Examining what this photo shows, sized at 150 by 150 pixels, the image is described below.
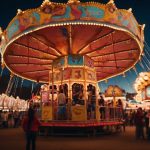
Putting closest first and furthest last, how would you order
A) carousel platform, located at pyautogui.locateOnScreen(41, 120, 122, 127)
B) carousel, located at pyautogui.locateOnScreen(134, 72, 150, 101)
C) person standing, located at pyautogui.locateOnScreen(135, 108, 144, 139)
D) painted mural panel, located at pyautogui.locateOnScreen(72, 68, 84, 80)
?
1. person standing, located at pyautogui.locateOnScreen(135, 108, 144, 139)
2. carousel platform, located at pyautogui.locateOnScreen(41, 120, 122, 127)
3. painted mural panel, located at pyautogui.locateOnScreen(72, 68, 84, 80)
4. carousel, located at pyautogui.locateOnScreen(134, 72, 150, 101)

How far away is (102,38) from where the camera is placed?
671 inches

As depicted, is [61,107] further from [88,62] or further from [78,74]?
[88,62]

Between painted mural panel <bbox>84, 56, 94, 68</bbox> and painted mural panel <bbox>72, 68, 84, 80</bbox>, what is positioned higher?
painted mural panel <bbox>84, 56, 94, 68</bbox>

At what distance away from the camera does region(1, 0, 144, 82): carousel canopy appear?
544 inches

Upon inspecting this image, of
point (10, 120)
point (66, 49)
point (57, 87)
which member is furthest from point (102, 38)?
point (10, 120)

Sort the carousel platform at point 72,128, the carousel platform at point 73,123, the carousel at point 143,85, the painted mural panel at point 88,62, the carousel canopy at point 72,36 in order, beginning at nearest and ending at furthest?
the carousel canopy at point 72,36
the carousel platform at point 73,123
the carousel platform at point 72,128
the painted mural panel at point 88,62
the carousel at point 143,85

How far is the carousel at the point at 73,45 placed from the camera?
1389cm

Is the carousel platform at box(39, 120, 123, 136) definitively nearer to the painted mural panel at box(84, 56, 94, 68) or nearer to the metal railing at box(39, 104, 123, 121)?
the metal railing at box(39, 104, 123, 121)

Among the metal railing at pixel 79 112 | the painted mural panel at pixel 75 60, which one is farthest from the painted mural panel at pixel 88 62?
the metal railing at pixel 79 112

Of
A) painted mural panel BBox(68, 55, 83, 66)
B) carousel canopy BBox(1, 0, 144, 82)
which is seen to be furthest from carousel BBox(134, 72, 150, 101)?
painted mural panel BBox(68, 55, 83, 66)

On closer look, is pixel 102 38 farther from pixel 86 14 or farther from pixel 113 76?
pixel 113 76

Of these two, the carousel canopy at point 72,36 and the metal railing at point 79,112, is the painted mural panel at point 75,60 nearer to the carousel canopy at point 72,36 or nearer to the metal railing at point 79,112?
the carousel canopy at point 72,36

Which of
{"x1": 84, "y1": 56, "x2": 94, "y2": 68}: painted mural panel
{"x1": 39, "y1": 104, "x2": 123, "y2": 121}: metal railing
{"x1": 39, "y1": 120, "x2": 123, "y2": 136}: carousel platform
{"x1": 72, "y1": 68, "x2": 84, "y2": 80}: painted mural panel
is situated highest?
{"x1": 84, "y1": 56, "x2": 94, "y2": 68}: painted mural panel

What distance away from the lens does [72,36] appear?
1664cm
